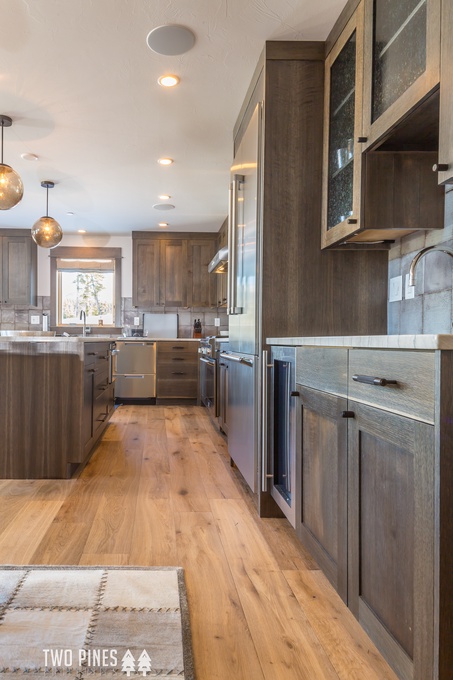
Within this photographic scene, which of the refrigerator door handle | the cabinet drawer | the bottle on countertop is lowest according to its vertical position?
the cabinet drawer

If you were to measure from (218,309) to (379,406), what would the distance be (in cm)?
566

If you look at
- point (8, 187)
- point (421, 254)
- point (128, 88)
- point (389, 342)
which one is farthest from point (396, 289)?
point (8, 187)

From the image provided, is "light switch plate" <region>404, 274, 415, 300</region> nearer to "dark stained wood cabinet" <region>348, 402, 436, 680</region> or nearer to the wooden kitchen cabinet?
"dark stained wood cabinet" <region>348, 402, 436, 680</region>

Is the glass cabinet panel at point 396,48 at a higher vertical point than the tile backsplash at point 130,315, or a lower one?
higher

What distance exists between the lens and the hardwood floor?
1217 mm

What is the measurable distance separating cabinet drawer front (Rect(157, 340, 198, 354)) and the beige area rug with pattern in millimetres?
4379

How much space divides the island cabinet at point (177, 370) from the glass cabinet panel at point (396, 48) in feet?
14.7

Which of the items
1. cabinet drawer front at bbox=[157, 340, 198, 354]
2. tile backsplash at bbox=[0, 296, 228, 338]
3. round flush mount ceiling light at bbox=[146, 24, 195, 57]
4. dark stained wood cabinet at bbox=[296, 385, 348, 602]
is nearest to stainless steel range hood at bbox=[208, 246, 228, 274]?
cabinet drawer front at bbox=[157, 340, 198, 354]

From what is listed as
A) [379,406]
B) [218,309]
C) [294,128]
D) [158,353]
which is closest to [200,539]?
[379,406]

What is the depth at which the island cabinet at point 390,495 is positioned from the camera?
0.84 meters

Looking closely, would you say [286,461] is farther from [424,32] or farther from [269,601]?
[424,32]

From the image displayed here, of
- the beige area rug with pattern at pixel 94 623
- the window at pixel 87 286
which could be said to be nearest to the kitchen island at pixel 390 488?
the beige area rug with pattern at pixel 94 623

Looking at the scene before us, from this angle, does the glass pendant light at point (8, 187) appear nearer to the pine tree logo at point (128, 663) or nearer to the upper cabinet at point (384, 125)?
the upper cabinet at point (384, 125)

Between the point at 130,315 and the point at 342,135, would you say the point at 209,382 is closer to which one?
the point at 130,315
